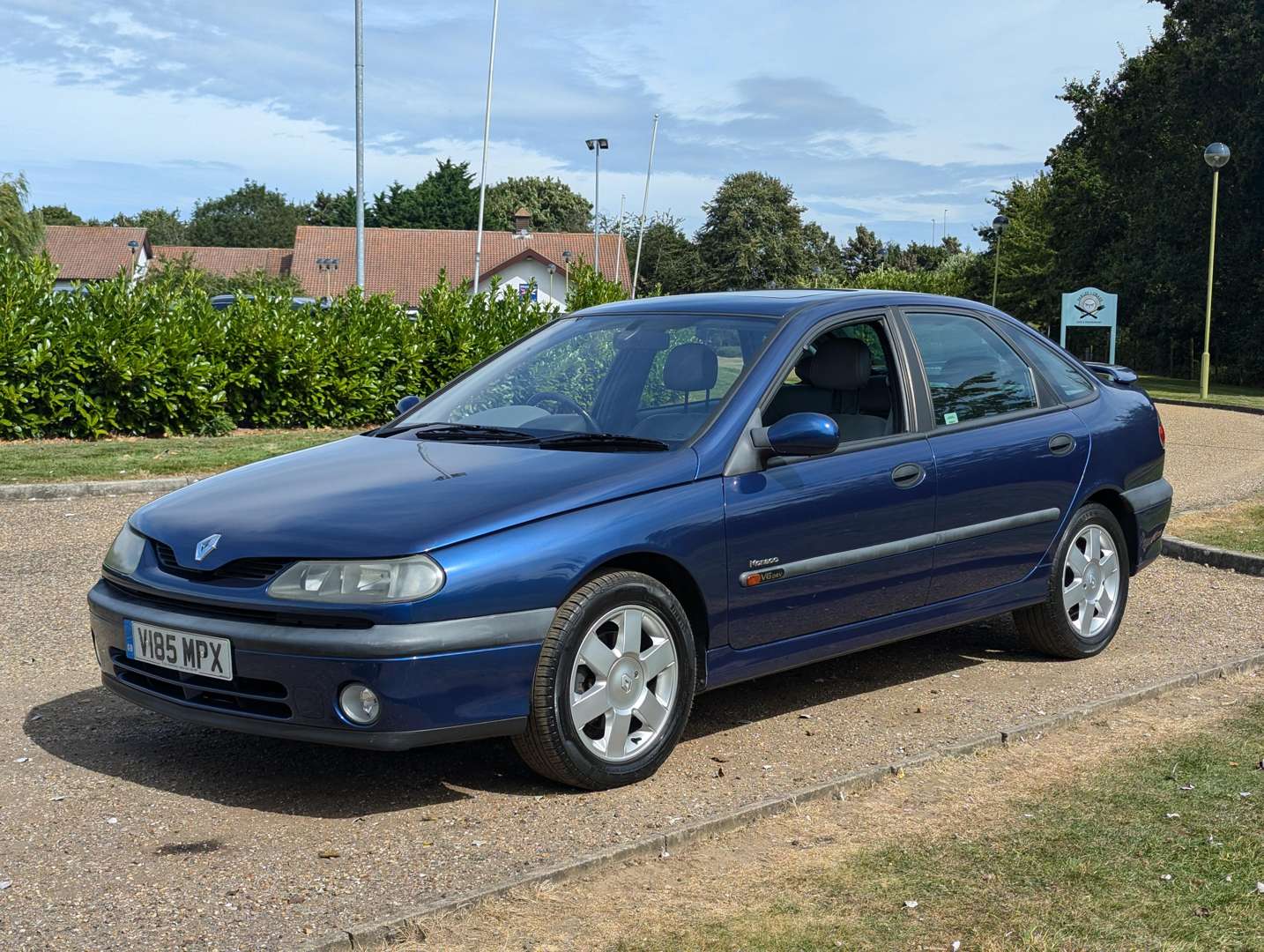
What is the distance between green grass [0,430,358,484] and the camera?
12922mm

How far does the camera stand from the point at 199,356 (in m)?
17.0

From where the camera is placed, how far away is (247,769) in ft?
16.6

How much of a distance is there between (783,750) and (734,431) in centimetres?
120

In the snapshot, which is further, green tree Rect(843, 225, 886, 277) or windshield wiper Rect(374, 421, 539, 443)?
green tree Rect(843, 225, 886, 277)

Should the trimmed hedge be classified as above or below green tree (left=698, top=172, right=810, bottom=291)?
below

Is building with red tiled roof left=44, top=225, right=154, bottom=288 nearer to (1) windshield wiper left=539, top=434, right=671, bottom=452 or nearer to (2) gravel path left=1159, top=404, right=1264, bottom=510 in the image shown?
(2) gravel path left=1159, top=404, right=1264, bottom=510

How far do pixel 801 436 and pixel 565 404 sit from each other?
102cm

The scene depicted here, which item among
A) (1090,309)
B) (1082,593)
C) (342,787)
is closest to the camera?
(342,787)

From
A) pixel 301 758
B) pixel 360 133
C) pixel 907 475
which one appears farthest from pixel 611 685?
pixel 360 133

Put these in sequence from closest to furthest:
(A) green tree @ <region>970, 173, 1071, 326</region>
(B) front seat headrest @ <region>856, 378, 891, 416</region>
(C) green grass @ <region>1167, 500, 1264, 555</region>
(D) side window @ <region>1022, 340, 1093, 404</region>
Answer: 1. (B) front seat headrest @ <region>856, 378, 891, 416</region>
2. (D) side window @ <region>1022, 340, 1093, 404</region>
3. (C) green grass @ <region>1167, 500, 1264, 555</region>
4. (A) green tree @ <region>970, 173, 1071, 326</region>

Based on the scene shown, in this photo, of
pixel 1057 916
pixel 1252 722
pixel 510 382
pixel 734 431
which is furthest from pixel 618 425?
pixel 1252 722

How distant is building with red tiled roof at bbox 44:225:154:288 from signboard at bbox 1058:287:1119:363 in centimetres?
7419

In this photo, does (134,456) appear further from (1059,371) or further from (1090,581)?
(1090,581)

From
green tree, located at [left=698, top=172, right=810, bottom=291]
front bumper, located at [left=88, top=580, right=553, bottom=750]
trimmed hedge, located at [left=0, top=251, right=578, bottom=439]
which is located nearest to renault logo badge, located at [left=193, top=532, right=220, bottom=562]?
front bumper, located at [left=88, top=580, right=553, bottom=750]
